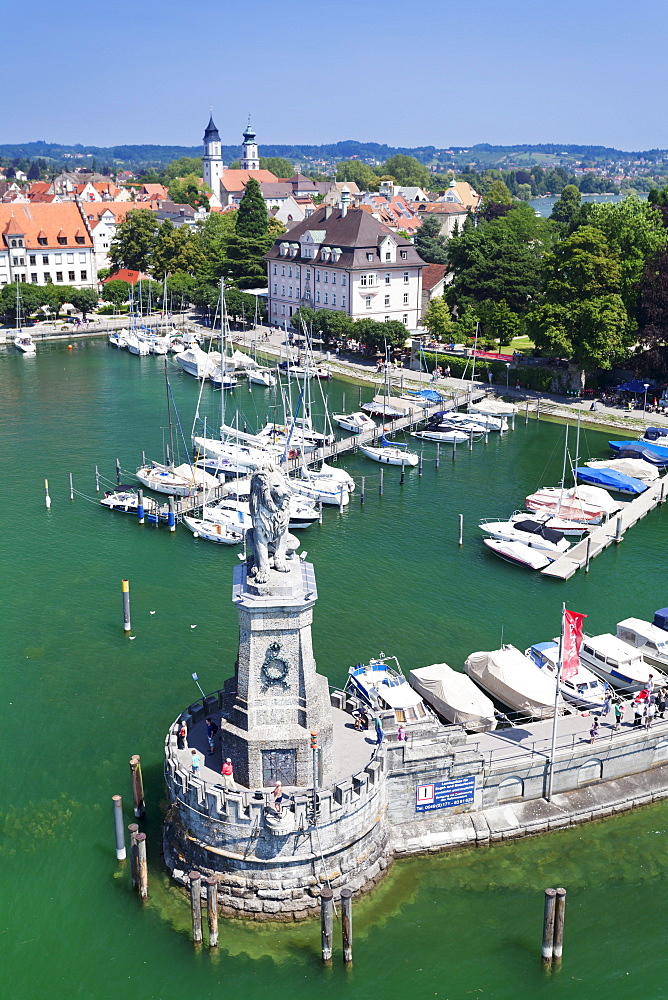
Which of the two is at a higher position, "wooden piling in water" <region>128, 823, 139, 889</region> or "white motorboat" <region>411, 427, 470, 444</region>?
"white motorboat" <region>411, 427, 470, 444</region>

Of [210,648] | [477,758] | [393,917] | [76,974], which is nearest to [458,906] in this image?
[393,917]

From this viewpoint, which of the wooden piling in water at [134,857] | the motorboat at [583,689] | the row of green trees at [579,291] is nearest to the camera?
the wooden piling in water at [134,857]

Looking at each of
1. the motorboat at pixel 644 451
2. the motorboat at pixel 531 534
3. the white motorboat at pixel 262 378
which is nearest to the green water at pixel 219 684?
the motorboat at pixel 531 534

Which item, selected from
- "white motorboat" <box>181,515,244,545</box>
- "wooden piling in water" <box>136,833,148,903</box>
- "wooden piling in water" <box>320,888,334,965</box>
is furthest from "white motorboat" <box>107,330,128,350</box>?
"wooden piling in water" <box>320,888,334,965</box>

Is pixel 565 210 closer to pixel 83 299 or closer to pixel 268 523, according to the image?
pixel 83 299

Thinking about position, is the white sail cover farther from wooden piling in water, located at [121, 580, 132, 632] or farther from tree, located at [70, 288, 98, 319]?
tree, located at [70, 288, 98, 319]

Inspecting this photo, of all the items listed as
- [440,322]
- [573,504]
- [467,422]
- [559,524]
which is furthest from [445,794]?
[440,322]

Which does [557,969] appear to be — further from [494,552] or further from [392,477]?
[392,477]

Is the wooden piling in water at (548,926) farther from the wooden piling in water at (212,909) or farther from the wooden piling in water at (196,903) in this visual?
the wooden piling in water at (196,903)
